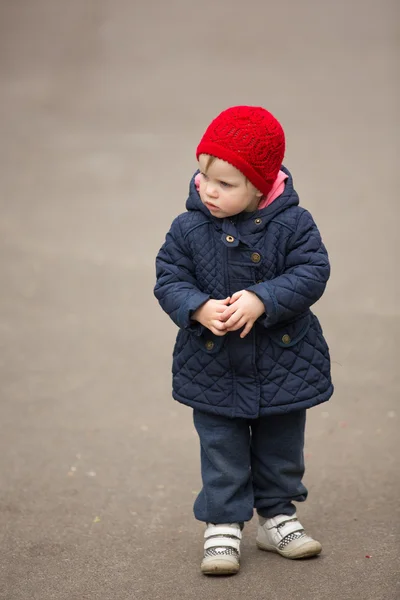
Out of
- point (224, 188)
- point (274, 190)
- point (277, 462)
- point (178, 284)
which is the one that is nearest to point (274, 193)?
point (274, 190)

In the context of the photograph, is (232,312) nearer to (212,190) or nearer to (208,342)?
(208,342)

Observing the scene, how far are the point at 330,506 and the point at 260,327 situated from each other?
1009 millimetres

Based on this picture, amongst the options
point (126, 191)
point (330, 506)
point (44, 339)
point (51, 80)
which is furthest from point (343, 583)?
point (51, 80)

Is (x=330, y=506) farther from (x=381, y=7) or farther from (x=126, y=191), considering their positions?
(x=381, y=7)

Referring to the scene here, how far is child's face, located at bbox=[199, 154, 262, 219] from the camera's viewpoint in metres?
3.30

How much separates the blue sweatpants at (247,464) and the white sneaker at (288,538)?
31 millimetres

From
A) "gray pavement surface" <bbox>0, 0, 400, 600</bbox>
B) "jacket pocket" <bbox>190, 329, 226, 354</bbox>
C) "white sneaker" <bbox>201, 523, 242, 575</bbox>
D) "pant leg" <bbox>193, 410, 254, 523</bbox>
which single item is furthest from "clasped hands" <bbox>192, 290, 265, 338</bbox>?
"gray pavement surface" <bbox>0, 0, 400, 600</bbox>

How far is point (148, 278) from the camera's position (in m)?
7.01

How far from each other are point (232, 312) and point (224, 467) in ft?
1.84

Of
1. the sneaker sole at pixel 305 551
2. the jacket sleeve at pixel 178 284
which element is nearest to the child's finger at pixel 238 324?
the jacket sleeve at pixel 178 284

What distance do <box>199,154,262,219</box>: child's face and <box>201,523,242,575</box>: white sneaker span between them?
101 cm

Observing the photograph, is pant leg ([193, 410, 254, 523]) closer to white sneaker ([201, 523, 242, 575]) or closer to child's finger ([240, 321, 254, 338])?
white sneaker ([201, 523, 242, 575])

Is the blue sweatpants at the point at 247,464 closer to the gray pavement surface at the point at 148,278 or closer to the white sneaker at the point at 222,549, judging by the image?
Result: the white sneaker at the point at 222,549

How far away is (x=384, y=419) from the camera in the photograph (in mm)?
4930
